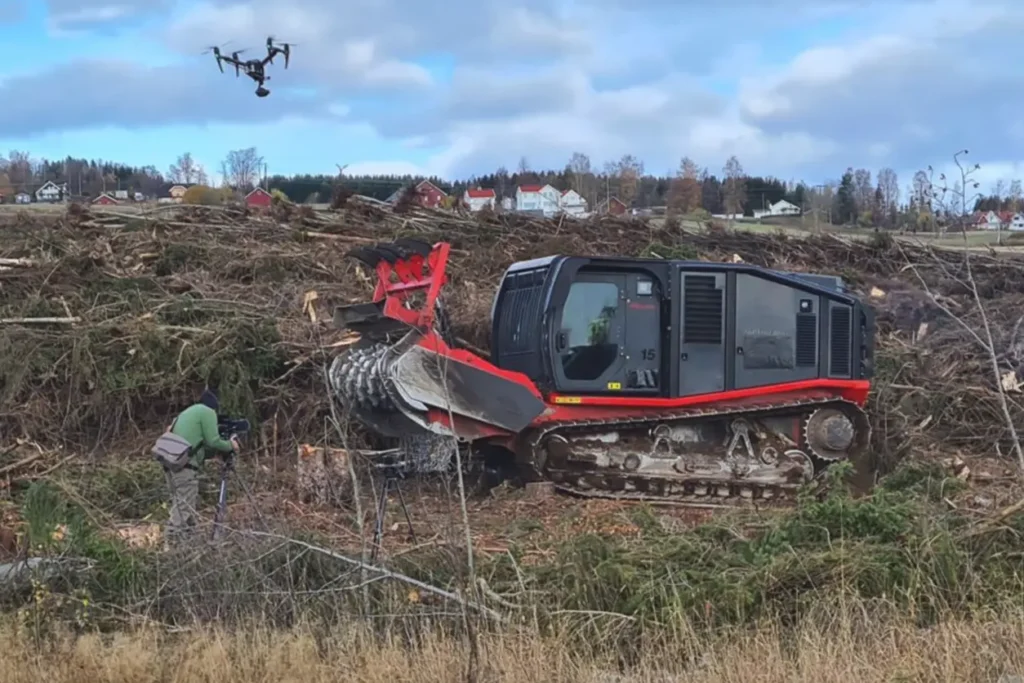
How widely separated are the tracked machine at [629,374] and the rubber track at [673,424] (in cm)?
2

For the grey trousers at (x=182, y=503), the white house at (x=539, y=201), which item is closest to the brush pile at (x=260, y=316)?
the white house at (x=539, y=201)

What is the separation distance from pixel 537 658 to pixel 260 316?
9.74 metres

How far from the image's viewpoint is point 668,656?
6.48 m

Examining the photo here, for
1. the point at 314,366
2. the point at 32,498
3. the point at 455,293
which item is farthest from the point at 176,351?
the point at 32,498

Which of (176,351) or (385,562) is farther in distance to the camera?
(176,351)

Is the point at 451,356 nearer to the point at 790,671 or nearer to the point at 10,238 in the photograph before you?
the point at 790,671

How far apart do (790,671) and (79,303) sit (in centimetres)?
1194

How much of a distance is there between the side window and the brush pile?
8.17 feet

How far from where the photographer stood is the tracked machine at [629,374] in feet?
39.0

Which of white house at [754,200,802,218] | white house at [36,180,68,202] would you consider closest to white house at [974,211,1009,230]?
white house at [36,180,68,202]

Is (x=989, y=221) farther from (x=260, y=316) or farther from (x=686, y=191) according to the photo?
(x=686, y=191)

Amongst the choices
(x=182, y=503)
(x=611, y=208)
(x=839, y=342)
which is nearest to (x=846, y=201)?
(x=611, y=208)

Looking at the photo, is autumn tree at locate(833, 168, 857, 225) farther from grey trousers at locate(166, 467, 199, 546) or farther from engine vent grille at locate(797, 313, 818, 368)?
grey trousers at locate(166, 467, 199, 546)

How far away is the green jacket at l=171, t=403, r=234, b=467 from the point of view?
10367 millimetres
